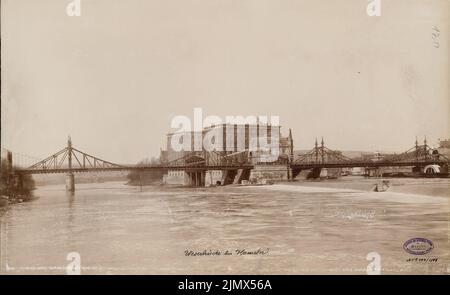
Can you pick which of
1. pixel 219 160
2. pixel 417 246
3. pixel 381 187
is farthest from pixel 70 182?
pixel 417 246

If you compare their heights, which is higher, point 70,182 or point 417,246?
point 70,182

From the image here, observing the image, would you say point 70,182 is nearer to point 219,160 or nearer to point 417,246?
point 219,160

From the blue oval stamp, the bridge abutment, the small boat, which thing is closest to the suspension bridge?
the bridge abutment

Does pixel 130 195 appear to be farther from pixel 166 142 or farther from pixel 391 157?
pixel 391 157

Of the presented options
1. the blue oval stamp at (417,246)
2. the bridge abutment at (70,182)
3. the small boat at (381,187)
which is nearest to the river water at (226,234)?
the blue oval stamp at (417,246)

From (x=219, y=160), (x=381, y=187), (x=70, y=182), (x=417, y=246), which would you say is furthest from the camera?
(x=219, y=160)
